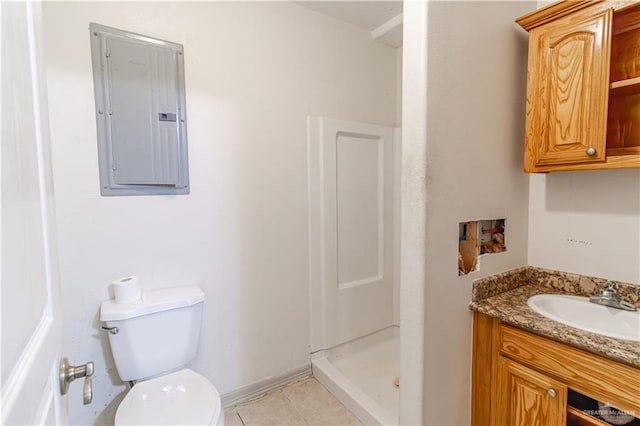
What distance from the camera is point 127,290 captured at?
1.43 meters

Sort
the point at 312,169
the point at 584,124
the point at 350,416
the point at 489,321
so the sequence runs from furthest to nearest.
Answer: the point at 312,169 → the point at 350,416 → the point at 489,321 → the point at 584,124

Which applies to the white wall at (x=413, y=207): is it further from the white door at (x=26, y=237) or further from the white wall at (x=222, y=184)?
the white door at (x=26, y=237)

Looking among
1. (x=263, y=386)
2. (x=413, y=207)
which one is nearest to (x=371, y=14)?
(x=413, y=207)

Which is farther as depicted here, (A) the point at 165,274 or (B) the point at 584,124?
(A) the point at 165,274

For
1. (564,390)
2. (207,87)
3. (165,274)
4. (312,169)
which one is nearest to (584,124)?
(564,390)

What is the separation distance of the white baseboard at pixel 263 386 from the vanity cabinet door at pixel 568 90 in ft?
6.00

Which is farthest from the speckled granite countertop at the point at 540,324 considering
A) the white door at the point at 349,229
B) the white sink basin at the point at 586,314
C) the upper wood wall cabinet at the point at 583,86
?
the white door at the point at 349,229

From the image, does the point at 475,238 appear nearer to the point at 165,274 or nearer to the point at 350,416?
the point at 350,416

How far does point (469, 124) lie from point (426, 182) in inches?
13.9

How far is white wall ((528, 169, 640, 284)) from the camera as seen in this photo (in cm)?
128

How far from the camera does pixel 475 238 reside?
1369 mm

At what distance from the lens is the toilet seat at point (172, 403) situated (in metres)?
1.15

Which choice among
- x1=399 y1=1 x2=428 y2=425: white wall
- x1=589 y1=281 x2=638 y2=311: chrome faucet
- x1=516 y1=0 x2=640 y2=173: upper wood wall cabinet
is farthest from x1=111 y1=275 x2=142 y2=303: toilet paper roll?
x1=589 y1=281 x2=638 y2=311: chrome faucet

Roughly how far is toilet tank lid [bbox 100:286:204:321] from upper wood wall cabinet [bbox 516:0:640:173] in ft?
5.63
